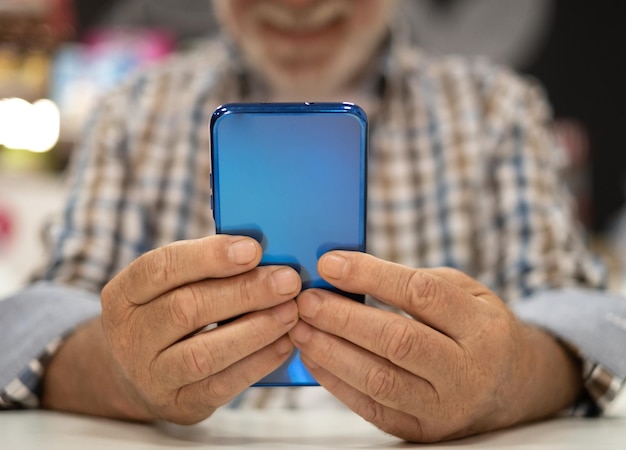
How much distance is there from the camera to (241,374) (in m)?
0.58

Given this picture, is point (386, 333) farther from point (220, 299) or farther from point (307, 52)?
point (307, 52)

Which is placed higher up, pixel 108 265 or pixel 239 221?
pixel 239 221

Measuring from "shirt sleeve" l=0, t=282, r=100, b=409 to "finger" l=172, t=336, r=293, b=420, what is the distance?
24 centimetres

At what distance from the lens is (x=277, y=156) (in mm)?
570

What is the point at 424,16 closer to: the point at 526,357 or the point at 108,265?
the point at 108,265

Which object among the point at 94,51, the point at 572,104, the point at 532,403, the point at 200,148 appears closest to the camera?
the point at 532,403

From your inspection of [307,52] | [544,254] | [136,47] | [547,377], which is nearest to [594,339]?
[547,377]

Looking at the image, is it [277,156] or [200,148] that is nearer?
[277,156]

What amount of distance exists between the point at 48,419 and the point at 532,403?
0.44m

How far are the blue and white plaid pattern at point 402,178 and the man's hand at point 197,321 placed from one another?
438 mm

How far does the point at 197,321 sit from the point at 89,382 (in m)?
0.21

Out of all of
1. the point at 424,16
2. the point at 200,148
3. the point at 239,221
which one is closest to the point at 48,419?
the point at 239,221

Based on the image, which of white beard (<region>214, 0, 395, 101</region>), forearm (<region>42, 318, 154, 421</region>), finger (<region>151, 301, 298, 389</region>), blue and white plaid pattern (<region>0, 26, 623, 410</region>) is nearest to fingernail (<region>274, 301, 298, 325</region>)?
finger (<region>151, 301, 298, 389</region>)

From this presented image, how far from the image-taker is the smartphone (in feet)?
1.85
